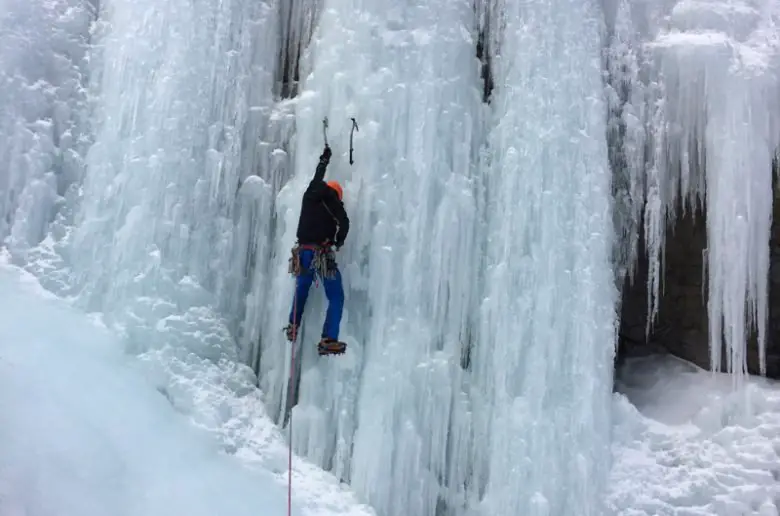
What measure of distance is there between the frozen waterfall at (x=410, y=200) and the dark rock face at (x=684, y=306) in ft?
1.13

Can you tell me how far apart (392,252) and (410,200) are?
0.41 m

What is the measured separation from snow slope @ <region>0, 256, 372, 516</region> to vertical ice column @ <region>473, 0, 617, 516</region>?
1.23 metres

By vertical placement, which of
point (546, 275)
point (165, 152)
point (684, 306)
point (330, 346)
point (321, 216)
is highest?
point (165, 152)

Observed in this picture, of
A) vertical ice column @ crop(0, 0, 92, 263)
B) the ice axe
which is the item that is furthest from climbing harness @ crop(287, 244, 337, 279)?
vertical ice column @ crop(0, 0, 92, 263)

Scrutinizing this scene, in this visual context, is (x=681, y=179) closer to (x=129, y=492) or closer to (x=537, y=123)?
(x=537, y=123)

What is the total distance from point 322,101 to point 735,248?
10.9 feet

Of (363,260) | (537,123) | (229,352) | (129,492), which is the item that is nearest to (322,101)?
(363,260)

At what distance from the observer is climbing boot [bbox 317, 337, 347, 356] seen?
5.14 m

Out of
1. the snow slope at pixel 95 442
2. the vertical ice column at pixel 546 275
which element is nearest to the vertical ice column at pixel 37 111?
the snow slope at pixel 95 442

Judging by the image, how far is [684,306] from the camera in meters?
6.38

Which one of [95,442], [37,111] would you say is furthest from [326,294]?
[37,111]

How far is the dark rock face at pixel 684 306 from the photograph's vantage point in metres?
6.09

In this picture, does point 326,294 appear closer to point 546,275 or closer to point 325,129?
point 325,129

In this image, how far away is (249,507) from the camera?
4.89 metres
